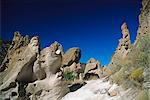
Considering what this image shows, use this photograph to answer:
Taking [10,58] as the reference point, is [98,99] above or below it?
below

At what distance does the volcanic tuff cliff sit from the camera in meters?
12.6

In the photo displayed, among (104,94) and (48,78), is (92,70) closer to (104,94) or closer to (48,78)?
(48,78)

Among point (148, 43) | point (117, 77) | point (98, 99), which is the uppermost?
point (148, 43)

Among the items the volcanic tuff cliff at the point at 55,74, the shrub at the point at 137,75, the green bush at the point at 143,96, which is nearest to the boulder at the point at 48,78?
the volcanic tuff cliff at the point at 55,74

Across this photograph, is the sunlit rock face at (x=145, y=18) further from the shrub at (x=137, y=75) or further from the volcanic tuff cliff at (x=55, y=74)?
the shrub at (x=137, y=75)

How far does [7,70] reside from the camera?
676 inches

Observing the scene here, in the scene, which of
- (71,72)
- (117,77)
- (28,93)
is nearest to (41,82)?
(28,93)

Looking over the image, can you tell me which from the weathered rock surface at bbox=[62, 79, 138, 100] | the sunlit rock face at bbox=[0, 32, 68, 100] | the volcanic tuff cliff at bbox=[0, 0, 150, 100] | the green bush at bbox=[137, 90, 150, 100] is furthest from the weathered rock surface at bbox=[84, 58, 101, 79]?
the green bush at bbox=[137, 90, 150, 100]

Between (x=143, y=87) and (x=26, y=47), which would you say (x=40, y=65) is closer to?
(x=26, y=47)

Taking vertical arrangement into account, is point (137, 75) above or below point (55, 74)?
below

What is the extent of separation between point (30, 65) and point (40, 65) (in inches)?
22.0

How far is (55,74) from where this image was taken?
51.3 feet

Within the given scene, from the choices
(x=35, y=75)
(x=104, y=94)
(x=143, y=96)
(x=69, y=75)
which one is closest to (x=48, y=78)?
(x=35, y=75)

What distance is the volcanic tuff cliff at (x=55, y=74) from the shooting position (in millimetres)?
12562
